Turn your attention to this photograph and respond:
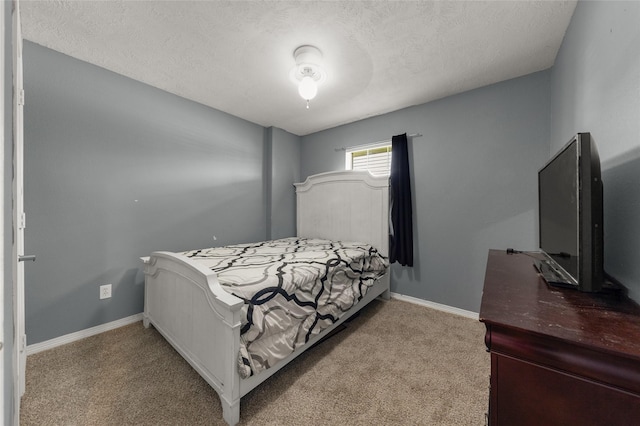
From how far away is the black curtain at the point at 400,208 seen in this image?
2.75 m

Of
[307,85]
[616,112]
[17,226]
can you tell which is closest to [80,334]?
[17,226]

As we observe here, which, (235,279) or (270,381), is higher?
(235,279)

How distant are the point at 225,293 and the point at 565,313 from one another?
54.3 inches

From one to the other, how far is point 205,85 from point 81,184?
4.59 feet

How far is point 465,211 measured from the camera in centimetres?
250

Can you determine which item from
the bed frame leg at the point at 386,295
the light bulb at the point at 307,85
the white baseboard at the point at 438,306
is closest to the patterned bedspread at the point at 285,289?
the bed frame leg at the point at 386,295

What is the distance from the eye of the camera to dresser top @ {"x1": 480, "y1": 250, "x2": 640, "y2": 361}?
0.56 meters

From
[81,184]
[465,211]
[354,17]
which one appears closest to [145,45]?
[81,184]

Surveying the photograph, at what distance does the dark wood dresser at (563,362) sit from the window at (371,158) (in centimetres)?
251

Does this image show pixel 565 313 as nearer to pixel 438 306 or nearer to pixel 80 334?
pixel 438 306

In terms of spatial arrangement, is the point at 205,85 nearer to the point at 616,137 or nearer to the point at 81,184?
the point at 81,184

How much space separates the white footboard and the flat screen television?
1345 mm

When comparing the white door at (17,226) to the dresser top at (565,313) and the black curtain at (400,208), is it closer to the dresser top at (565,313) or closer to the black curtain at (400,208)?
the dresser top at (565,313)

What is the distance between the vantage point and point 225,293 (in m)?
1.32
